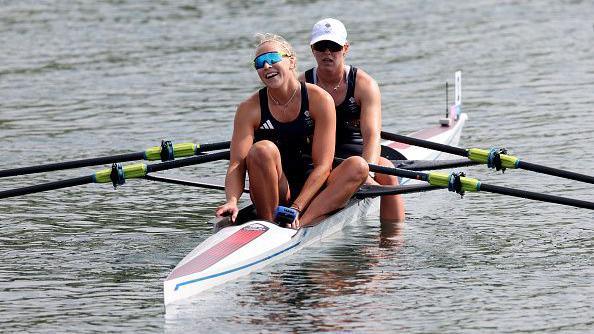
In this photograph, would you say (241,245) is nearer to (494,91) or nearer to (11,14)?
(494,91)

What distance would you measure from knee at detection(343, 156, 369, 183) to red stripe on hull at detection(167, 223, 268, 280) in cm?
88

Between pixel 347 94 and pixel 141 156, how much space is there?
5.94ft

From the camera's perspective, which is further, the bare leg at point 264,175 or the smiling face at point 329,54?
the smiling face at point 329,54

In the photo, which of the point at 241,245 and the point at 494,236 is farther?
the point at 494,236

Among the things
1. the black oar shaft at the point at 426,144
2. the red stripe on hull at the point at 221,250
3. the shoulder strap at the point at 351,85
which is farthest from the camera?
the black oar shaft at the point at 426,144

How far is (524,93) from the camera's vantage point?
61.7ft

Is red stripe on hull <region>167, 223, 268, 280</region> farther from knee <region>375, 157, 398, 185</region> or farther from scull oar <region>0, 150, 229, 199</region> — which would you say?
knee <region>375, 157, 398, 185</region>

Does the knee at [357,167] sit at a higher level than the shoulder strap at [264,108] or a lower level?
lower

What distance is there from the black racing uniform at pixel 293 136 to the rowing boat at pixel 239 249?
439 millimetres

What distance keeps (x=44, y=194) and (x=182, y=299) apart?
459 cm

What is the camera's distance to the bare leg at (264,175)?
34.8 feet

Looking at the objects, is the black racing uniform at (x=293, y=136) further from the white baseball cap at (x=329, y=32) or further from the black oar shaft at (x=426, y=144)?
the black oar shaft at (x=426, y=144)

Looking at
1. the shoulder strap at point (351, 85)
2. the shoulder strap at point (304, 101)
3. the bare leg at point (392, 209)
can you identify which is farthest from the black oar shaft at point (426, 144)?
the shoulder strap at point (304, 101)

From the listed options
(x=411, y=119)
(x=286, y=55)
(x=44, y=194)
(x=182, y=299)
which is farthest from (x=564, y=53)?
(x=182, y=299)
